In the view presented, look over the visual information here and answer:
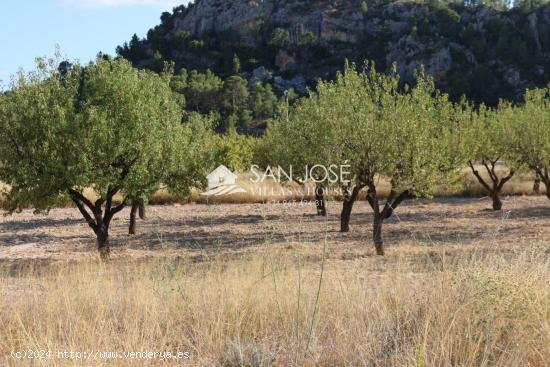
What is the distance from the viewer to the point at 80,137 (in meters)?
13.0

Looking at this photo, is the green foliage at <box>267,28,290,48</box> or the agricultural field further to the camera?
the green foliage at <box>267,28,290,48</box>

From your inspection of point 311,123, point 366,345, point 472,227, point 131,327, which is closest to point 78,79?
point 311,123

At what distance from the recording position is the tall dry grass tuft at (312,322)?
392 centimetres

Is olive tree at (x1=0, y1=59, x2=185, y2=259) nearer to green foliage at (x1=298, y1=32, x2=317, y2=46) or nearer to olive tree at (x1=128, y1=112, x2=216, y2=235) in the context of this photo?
olive tree at (x1=128, y1=112, x2=216, y2=235)

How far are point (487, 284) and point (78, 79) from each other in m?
12.5

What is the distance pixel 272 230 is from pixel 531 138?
1211cm

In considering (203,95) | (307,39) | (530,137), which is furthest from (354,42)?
(530,137)

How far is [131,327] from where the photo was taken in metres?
4.61

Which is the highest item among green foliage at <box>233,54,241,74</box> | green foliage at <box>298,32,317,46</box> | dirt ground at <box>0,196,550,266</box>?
green foliage at <box>298,32,317,46</box>

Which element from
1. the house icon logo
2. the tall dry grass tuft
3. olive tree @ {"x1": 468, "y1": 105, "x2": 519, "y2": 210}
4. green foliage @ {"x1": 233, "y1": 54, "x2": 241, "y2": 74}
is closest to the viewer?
the tall dry grass tuft

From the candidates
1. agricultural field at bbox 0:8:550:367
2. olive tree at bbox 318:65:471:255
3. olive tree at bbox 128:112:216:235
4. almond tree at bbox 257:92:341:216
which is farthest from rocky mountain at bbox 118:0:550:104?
olive tree at bbox 128:112:216:235

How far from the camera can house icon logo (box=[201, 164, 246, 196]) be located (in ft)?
107

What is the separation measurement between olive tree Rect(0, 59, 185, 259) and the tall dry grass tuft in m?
7.57

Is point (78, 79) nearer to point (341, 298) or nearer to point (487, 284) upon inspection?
point (341, 298)
